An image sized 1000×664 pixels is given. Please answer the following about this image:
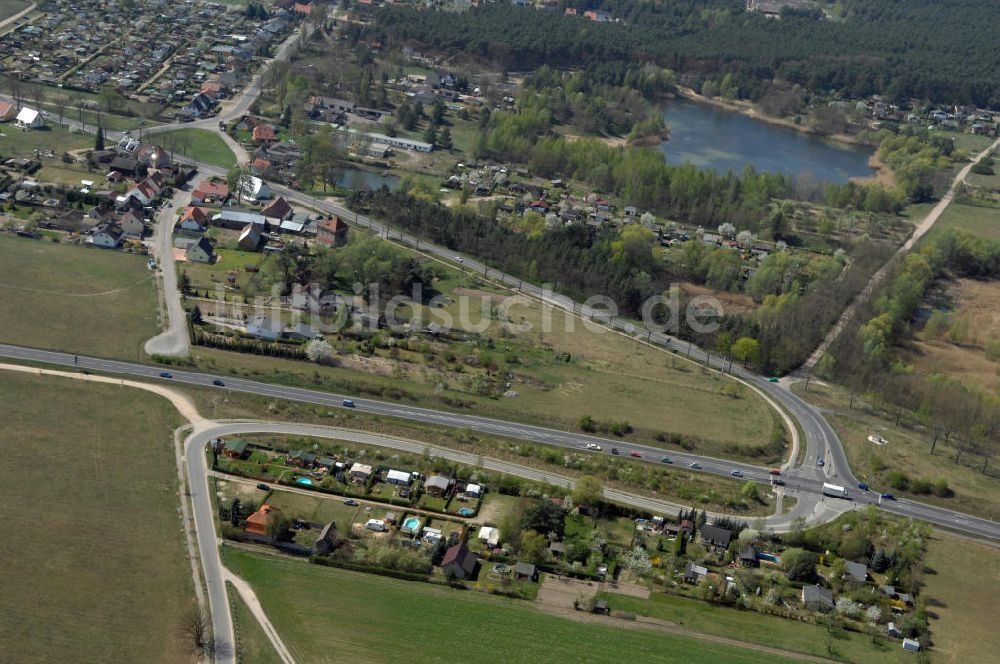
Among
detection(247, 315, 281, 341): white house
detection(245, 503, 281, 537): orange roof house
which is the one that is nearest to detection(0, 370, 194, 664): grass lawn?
detection(245, 503, 281, 537): orange roof house

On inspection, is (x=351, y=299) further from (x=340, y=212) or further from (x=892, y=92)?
(x=892, y=92)

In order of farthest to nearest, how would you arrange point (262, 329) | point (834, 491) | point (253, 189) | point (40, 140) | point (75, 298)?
1. point (40, 140)
2. point (253, 189)
3. point (75, 298)
4. point (262, 329)
5. point (834, 491)

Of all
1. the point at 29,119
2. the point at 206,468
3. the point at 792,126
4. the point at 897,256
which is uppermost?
the point at 792,126

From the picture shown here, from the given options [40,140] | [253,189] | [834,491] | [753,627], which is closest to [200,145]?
[40,140]

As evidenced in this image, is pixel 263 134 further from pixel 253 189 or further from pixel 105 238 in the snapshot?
pixel 105 238

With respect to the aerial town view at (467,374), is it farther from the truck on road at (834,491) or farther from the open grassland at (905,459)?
the truck on road at (834,491)

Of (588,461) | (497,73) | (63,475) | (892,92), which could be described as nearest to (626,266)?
(588,461)
